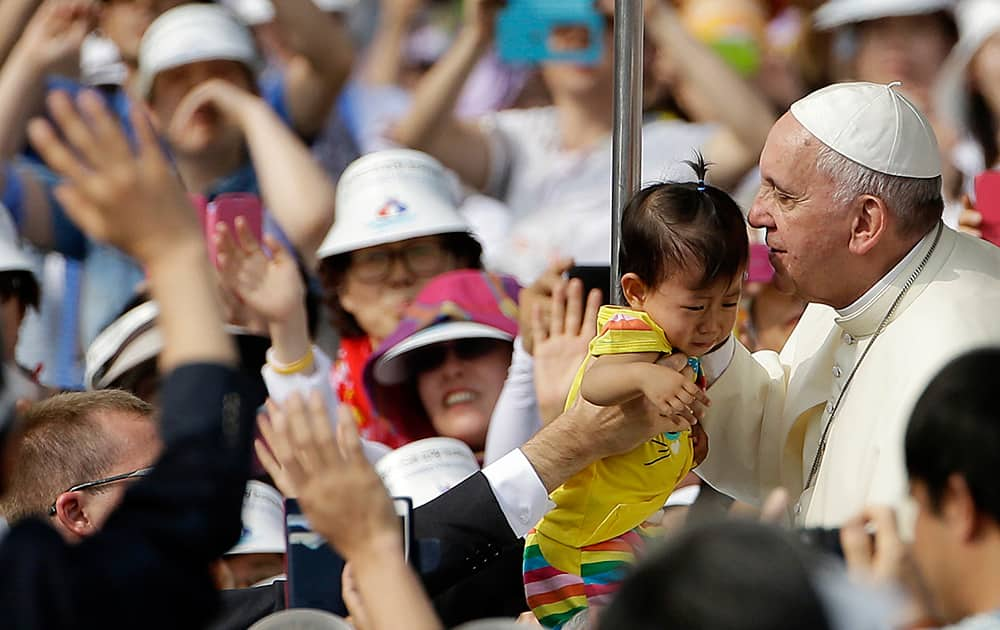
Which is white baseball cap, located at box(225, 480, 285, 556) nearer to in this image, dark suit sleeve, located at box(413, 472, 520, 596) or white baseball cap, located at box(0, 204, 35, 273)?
dark suit sleeve, located at box(413, 472, 520, 596)

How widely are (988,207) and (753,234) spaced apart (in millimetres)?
1059

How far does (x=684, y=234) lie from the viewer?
3459 mm

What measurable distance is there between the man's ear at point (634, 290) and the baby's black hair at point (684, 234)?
0.05 ft

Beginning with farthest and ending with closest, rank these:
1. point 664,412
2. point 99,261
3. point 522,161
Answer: point 522,161 → point 99,261 → point 664,412

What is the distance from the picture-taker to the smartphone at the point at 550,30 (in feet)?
19.8

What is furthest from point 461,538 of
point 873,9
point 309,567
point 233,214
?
point 873,9

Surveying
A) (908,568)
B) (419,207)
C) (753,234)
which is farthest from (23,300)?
(908,568)

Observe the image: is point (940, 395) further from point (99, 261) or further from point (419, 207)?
point (99, 261)

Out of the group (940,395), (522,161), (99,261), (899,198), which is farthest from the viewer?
(522,161)

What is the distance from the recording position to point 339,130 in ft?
21.6

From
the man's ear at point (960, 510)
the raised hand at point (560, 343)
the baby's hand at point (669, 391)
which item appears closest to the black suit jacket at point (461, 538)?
the baby's hand at point (669, 391)

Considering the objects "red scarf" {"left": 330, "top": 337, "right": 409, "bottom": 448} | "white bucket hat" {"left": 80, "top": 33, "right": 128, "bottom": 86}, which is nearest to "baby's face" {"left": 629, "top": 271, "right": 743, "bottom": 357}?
"red scarf" {"left": 330, "top": 337, "right": 409, "bottom": 448}

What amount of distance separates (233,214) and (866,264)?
220 centimetres

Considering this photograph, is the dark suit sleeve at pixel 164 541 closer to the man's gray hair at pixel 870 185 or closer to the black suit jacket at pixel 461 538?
the black suit jacket at pixel 461 538
